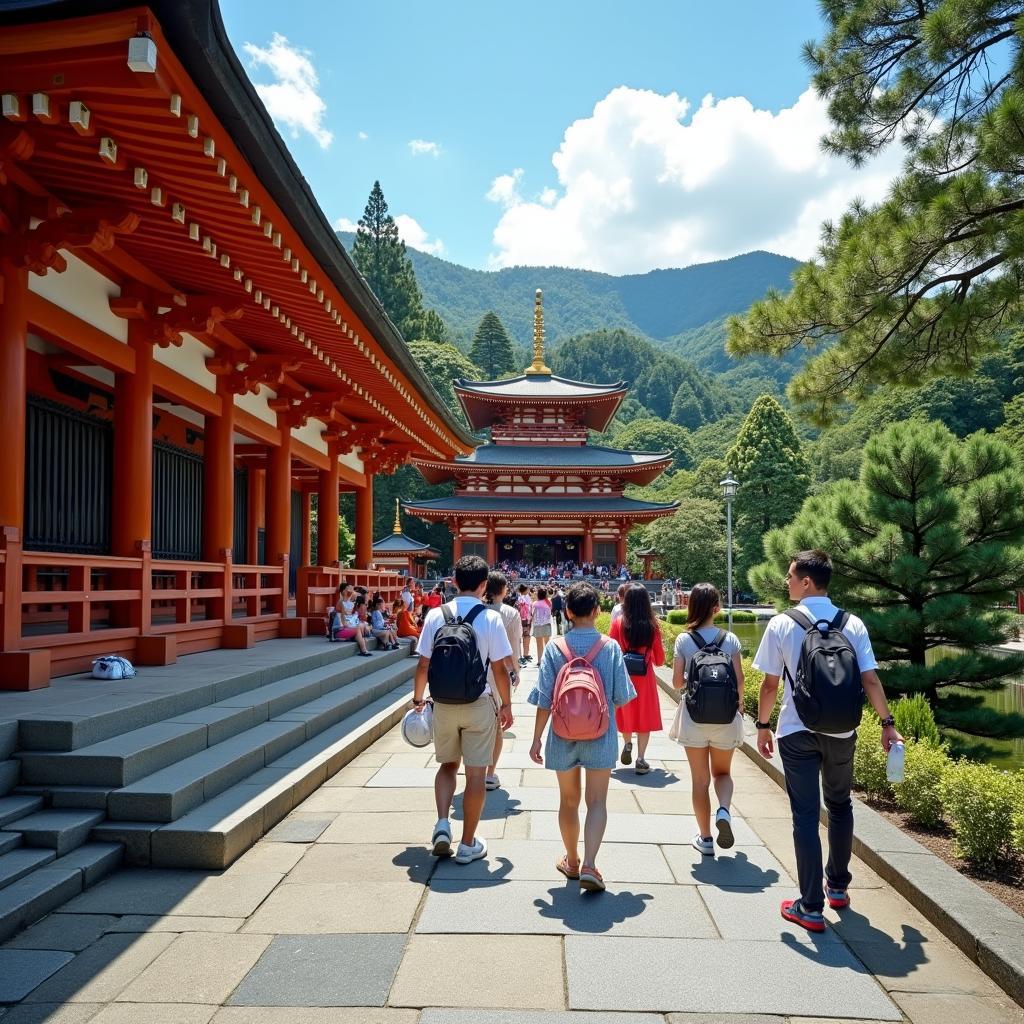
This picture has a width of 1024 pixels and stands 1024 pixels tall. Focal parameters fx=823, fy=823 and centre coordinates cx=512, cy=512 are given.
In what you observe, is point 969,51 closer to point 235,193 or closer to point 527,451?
point 235,193

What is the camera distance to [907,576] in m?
8.82

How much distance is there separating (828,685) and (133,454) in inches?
248

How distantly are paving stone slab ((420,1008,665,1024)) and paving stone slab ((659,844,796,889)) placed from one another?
1.46 metres

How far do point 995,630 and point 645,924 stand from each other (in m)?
6.90

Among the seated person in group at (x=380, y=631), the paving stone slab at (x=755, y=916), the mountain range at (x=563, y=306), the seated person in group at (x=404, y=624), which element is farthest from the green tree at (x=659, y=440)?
the paving stone slab at (x=755, y=916)

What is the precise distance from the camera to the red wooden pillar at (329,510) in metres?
14.8

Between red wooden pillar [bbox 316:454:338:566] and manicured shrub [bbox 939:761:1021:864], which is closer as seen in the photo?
manicured shrub [bbox 939:761:1021:864]

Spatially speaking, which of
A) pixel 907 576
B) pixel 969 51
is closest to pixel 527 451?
pixel 907 576

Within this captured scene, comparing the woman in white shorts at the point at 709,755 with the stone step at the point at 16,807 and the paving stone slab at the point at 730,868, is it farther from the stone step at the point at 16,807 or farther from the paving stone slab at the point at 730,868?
the stone step at the point at 16,807

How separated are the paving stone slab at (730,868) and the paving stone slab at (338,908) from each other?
1.49 metres

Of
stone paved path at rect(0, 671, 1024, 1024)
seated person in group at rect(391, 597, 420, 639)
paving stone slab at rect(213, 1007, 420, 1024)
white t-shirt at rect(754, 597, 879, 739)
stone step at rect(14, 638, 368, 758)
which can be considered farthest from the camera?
seated person in group at rect(391, 597, 420, 639)

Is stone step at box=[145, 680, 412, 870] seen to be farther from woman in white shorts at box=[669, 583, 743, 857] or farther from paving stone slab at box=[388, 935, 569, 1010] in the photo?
woman in white shorts at box=[669, 583, 743, 857]

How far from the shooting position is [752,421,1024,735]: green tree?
28.8ft

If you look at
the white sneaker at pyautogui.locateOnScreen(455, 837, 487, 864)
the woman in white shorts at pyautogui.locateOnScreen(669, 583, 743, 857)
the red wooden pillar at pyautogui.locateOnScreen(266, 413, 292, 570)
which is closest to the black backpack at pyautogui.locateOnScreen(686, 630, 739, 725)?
the woman in white shorts at pyautogui.locateOnScreen(669, 583, 743, 857)
